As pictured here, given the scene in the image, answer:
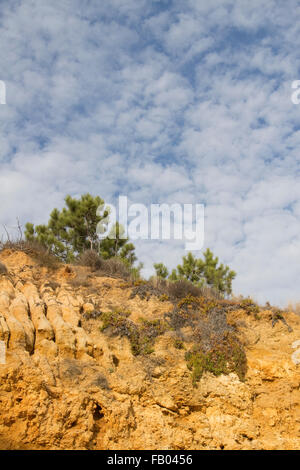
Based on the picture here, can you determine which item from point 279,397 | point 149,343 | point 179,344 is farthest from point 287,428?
point 149,343

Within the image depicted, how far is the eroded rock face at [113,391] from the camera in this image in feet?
22.4

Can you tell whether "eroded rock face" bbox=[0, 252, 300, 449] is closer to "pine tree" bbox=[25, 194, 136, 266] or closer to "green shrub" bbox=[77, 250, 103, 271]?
"green shrub" bbox=[77, 250, 103, 271]

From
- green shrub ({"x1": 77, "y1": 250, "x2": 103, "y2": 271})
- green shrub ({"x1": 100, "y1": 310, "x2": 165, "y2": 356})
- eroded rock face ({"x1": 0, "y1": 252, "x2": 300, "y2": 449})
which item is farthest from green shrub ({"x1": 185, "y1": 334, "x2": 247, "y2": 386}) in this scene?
green shrub ({"x1": 77, "y1": 250, "x2": 103, "y2": 271})

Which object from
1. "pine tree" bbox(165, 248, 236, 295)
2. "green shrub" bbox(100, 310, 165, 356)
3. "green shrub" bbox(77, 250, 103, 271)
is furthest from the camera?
"pine tree" bbox(165, 248, 236, 295)

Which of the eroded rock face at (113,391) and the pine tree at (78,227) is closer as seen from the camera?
the eroded rock face at (113,391)

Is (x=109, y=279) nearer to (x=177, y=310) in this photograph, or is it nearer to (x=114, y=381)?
(x=177, y=310)

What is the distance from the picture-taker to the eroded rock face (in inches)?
269

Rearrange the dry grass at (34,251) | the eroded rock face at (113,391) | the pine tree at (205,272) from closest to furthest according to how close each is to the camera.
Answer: the eroded rock face at (113,391) < the dry grass at (34,251) < the pine tree at (205,272)

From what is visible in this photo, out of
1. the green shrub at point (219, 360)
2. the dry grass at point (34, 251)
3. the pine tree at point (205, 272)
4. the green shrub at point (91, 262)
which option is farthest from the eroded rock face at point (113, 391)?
the pine tree at point (205, 272)

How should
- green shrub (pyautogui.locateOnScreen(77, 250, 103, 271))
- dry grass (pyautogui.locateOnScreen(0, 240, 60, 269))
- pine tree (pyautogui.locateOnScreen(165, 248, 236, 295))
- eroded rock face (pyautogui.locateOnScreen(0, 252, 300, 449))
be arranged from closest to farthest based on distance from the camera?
eroded rock face (pyautogui.locateOnScreen(0, 252, 300, 449)) → dry grass (pyautogui.locateOnScreen(0, 240, 60, 269)) → green shrub (pyautogui.locateOnScreen(77, 250, 103, 271)) → pine tree (pyautogui.locateOnScreen(165, 248, 236, 295))

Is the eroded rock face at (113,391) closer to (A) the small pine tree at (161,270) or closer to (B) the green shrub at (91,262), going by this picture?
(B) the green shrub at (91,262)

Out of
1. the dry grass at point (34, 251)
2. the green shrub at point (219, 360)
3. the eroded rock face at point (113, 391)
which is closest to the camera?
the eroded rock face at point (113, 391)

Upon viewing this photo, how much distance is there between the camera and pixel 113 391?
795cm
